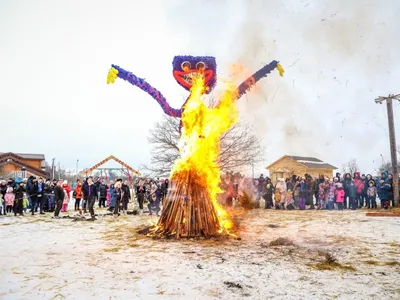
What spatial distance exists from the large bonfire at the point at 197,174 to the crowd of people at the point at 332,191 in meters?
7.00

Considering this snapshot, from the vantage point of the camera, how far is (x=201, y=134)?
8.41 metres

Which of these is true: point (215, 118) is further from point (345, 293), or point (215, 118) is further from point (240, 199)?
point (240, 199)

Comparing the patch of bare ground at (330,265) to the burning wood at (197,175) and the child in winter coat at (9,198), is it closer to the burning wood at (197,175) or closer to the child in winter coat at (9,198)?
the burning wood at (197,175)

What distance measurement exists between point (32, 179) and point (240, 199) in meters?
10.6

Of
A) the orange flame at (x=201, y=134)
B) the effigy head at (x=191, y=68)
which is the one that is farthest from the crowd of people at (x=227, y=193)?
the effigy head at (x=191, y=68)

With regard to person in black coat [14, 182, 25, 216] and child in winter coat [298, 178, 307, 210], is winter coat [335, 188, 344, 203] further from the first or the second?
person in black coat [14, 182, 25, 216]

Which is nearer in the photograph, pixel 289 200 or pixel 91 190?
pixel 91 190

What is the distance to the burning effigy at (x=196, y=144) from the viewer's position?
7.98m

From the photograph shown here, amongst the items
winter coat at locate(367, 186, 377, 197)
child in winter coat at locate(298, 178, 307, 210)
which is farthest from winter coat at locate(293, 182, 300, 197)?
winter coat at locate(367, 186, 377, 197)

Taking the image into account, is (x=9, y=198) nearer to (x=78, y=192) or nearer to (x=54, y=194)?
(x=54, y=194)

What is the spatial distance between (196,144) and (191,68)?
2.21 metres

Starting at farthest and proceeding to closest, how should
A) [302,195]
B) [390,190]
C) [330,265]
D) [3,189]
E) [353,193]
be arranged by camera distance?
[302,195] → [353,193] → [3,189] → [390,190] → [330,265]

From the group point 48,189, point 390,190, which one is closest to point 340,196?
point 390,190

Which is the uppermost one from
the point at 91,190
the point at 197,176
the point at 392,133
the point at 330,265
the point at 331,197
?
the point at 392,133
